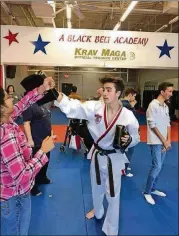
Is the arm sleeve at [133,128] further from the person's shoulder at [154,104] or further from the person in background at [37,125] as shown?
the person in background at [37,125]

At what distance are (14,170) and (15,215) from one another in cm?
29

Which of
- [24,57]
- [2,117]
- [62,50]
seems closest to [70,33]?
[62,50]

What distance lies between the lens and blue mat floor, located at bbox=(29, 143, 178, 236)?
176 cm

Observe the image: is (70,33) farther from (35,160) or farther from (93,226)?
(35,160)

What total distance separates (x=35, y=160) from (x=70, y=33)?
3086 millimetres

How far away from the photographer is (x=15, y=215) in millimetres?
1065

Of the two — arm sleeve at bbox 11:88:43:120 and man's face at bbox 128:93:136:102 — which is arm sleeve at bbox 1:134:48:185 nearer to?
arm sleeve at bbox 11:88:43:120

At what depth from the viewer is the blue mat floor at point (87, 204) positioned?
69.3 inches

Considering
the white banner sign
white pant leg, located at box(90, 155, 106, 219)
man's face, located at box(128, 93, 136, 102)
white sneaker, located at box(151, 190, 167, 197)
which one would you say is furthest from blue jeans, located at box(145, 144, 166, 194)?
the white banner sign

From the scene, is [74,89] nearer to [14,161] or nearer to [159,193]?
[14,161]

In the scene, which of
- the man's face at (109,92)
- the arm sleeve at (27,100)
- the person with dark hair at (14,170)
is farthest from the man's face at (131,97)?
the person with dark hair at (14,170)

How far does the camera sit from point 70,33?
370 centimetres

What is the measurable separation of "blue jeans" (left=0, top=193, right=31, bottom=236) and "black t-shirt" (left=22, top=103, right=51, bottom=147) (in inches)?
44.0

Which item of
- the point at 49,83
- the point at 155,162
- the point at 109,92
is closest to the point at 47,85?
the point at 49,83
